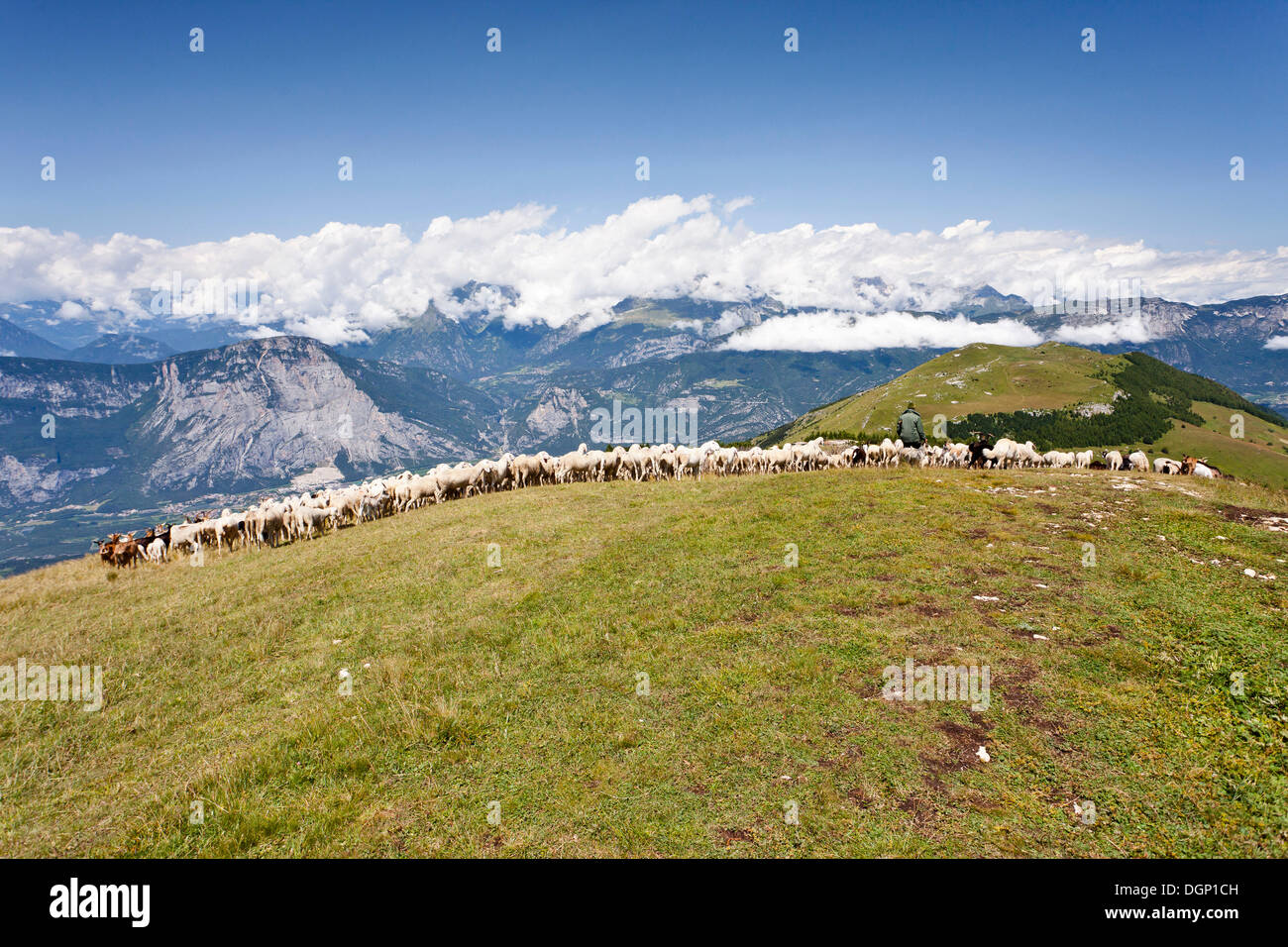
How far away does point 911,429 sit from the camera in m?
30.1

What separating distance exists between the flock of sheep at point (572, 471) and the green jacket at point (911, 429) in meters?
0.68

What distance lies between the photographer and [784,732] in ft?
28.9

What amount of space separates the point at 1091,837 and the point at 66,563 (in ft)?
116

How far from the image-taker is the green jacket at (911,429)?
30.0 metres

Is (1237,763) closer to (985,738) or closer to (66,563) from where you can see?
(985,738)

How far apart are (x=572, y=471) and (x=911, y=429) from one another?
62.3ft
